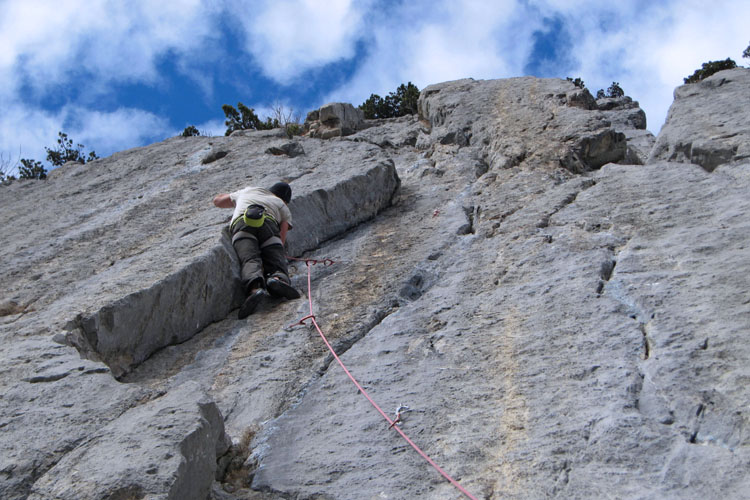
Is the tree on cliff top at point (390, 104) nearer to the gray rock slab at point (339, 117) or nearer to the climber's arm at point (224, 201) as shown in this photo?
the gray rock slab at point (339, 117)

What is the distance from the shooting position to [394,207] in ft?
25.8

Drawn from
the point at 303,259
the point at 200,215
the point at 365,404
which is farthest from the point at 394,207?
the point at 365,404

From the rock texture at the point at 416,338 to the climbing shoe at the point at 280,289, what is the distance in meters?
0.14

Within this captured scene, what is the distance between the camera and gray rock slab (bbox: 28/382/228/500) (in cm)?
313

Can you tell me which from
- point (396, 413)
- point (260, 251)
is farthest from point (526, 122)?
point (396, 413)

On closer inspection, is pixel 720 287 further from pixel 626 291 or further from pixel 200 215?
pixel 200 215

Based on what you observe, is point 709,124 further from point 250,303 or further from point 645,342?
point 250,303

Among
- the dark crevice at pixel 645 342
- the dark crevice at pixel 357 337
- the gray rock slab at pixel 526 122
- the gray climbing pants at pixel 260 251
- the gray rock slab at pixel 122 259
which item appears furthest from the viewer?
the gray rock slab at pixel 526 122

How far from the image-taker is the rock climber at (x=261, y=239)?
5891 millimetres

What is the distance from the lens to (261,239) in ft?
21.0

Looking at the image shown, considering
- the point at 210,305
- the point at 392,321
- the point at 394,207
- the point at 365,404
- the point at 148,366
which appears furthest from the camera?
the point at 394,207

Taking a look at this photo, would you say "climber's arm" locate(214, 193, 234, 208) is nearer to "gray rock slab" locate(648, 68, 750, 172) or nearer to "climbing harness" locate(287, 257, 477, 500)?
"climbing harness" locate(287, 257, 477, 500)

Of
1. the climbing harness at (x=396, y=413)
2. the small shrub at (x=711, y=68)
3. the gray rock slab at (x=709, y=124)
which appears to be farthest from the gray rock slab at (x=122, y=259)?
the small shrub at (x=711, y=68)

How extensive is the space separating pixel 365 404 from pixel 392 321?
38.7 inches
